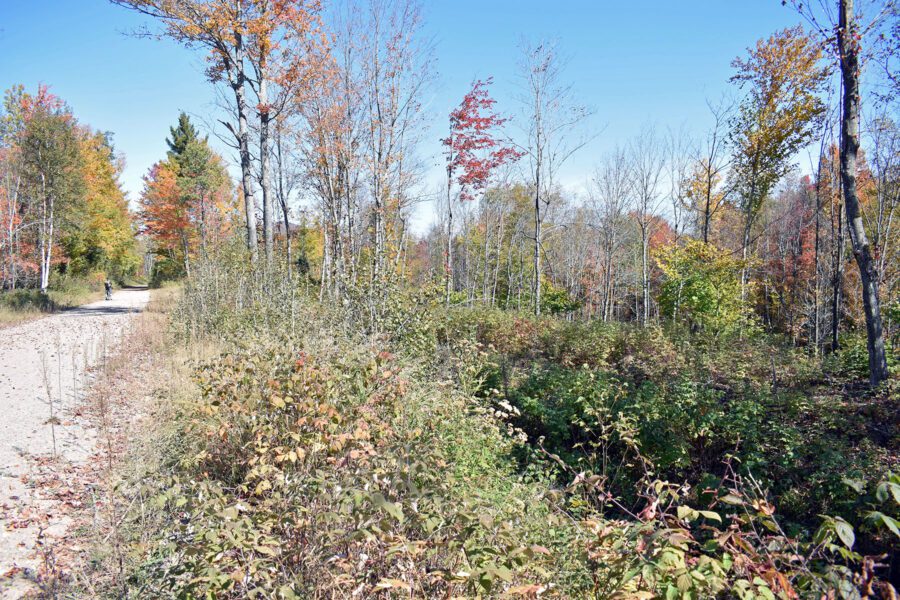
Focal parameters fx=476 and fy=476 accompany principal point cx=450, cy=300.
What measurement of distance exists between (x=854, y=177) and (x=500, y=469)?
19.5ft

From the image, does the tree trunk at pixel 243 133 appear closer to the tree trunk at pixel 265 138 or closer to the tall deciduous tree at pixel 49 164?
the tree trunk at pixel 265 138

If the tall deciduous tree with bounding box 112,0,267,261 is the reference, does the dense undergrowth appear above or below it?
below

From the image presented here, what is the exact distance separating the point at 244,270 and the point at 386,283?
425cm

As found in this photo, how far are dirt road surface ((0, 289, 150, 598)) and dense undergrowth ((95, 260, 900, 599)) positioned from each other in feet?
2.34

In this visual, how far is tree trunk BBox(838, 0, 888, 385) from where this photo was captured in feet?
20.0

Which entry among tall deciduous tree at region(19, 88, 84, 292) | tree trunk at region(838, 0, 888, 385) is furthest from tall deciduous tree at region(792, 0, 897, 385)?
tall deciduous tree at region(19, 88, 84, 292)

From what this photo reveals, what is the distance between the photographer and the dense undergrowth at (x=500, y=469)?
1824 mm

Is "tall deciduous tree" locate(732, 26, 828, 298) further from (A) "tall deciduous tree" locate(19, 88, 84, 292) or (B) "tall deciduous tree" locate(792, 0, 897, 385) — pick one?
(A) "tall deciduous tree" locate(19, 88, 84, 292)

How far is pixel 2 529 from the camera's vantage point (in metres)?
3.44

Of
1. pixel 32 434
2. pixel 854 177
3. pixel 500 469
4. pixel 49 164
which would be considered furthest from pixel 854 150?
pixel 49 164

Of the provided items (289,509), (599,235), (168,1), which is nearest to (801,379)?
(289,509)

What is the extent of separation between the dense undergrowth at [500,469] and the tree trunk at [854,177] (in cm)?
66

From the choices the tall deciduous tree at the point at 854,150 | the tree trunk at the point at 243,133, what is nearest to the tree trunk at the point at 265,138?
the tree trunk at the point at 243,133

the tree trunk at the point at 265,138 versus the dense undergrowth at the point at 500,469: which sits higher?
the tree trunk at the point at 265,138
